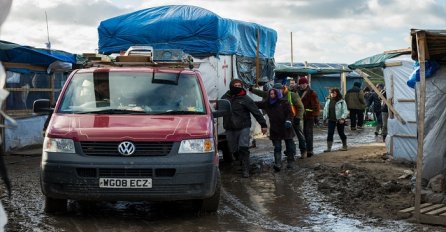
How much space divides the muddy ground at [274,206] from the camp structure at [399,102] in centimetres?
41

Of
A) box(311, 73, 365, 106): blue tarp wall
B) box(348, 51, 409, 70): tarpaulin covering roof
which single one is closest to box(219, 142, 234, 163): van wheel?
box(348, 51, 409, 70): tarpaulin covering roof

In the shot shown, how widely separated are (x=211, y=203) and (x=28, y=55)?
8591 mm

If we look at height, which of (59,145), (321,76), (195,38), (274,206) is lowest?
(274,206)

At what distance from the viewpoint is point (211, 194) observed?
681 cm

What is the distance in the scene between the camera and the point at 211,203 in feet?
23.7

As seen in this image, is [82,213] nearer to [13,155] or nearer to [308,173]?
[308,173]

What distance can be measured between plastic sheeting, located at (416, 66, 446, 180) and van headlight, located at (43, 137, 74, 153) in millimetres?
4925

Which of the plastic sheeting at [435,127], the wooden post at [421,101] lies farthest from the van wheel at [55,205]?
the plastic sheeting at [435,127]

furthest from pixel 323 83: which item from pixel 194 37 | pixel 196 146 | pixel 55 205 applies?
pixel 55 205

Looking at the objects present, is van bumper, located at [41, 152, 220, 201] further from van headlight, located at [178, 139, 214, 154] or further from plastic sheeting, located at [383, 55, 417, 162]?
plastic sheeting, located at [383, 55, 417, 162]

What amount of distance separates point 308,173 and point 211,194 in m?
4.64

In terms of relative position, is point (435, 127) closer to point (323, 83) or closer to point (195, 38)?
point (195, 38)

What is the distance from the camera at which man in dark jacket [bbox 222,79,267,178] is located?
10.5 m

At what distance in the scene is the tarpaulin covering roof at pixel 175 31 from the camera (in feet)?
38.3
